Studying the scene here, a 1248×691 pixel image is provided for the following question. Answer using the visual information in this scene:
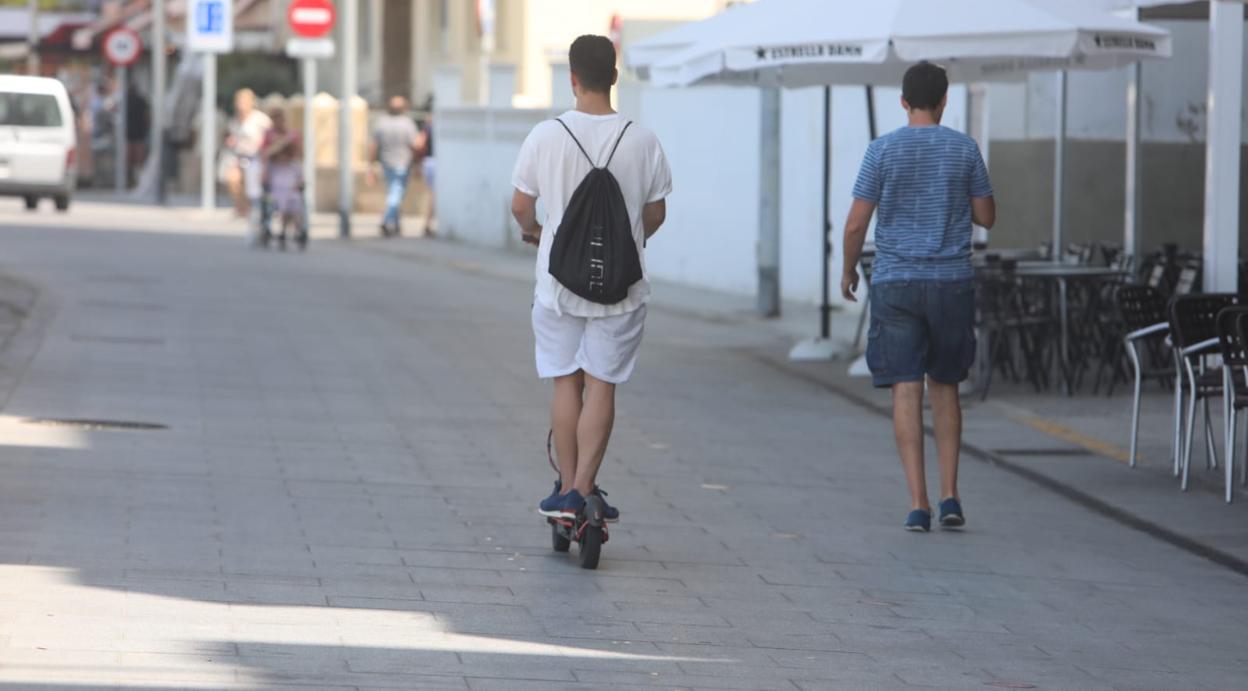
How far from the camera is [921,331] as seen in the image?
9.16 meters

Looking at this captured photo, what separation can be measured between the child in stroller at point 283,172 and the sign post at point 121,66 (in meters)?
15.9

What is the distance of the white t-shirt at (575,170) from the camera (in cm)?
807

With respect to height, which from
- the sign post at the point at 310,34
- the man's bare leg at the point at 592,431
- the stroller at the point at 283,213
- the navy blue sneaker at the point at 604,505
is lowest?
the navy blue sneaker at the point at 604,505

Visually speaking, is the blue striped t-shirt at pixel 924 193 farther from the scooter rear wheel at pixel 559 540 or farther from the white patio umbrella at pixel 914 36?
the white patio umbrella at pixel 914 36

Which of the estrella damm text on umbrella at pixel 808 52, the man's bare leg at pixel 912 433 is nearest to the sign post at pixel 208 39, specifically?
the estrella damm text on umbrella at pixel 808 52

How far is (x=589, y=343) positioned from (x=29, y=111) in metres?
18.2

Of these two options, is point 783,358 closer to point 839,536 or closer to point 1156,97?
point 1156,97

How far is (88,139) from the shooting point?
46.4 metres

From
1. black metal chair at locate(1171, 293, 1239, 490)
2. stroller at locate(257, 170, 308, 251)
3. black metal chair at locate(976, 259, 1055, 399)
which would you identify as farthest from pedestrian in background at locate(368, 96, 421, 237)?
black metal chair at locate(1171, 293, 1239, 490)

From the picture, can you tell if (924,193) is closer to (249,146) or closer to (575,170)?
(575,170)

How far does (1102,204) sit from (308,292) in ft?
23.2

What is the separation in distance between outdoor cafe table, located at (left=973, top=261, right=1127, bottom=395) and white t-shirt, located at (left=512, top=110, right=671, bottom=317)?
567 centimetres

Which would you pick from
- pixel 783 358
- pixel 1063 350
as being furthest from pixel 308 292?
pixel 1063 350

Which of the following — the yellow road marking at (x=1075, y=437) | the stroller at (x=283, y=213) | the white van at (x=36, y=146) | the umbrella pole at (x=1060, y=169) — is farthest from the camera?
the stroller at (x=283, y=213)
